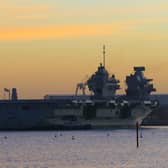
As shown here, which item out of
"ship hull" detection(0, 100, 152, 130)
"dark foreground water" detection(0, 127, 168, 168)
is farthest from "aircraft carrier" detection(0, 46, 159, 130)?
"dark foreground water" detection(0, 127, 168, 168)

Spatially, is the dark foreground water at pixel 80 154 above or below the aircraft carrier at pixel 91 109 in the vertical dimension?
below

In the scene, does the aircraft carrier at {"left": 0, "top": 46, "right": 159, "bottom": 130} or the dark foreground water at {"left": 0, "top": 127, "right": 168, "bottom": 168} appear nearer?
the dark foreground water at {"left": 0, "top": 127, "right": 168, "bottom": 168}

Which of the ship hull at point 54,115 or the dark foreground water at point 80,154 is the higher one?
the ship hull at point 54,115

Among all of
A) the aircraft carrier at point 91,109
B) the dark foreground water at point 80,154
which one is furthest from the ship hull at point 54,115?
the dark foreground water at point 80,154

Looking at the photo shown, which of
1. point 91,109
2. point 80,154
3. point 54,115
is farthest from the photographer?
point 91,109

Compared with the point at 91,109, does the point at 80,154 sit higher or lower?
lower

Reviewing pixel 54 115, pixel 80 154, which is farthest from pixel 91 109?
pixel 80 154

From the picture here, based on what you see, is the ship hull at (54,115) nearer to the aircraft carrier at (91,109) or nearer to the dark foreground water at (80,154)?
the aircraft carrier at (91,109)

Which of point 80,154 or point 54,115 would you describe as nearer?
point 80,154

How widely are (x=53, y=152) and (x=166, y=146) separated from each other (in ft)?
53.0

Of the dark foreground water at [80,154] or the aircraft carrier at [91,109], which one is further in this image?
the aircraft carrier at [91,109]

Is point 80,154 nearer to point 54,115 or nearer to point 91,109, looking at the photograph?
point 54,115

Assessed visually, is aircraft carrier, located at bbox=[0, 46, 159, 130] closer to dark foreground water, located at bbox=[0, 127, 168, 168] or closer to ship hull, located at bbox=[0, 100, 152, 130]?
ship hull, located at bbox=[0, 100, 152, 130]

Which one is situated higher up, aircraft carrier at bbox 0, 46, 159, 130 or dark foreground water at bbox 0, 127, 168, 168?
aircraft carrier at bbox 0, 46, 159, 130
